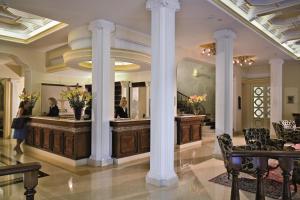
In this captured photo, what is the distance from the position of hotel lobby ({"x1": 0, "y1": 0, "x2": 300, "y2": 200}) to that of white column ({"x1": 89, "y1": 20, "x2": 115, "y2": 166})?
0.02m

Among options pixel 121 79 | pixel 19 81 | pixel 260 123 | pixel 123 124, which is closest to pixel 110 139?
pixel 123 124

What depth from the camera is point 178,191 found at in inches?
158

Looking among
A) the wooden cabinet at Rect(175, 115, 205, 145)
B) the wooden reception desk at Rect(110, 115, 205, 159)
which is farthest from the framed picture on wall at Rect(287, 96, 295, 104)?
the wooden reception desk at Rect(110, 115, 205, 159)

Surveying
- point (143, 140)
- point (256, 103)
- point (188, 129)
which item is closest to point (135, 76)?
point (188, 129)

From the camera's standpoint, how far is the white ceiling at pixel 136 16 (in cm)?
480

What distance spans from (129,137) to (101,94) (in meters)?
1.22

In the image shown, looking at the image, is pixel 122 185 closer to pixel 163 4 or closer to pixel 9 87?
pixel 163 4

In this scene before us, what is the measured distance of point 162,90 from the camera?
4.22m

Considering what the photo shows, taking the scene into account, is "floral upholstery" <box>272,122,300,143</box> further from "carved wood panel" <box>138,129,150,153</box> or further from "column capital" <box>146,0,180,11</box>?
"column capital" <box>146,0,180,11</box>

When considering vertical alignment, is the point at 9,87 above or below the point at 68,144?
above

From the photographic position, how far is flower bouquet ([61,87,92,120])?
5695 millimetres

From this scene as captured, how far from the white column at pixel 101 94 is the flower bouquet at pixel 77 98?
21 cm

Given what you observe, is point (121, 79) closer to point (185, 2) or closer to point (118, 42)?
point (118, 42)

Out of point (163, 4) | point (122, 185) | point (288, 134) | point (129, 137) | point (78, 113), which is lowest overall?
point (122, 185)
